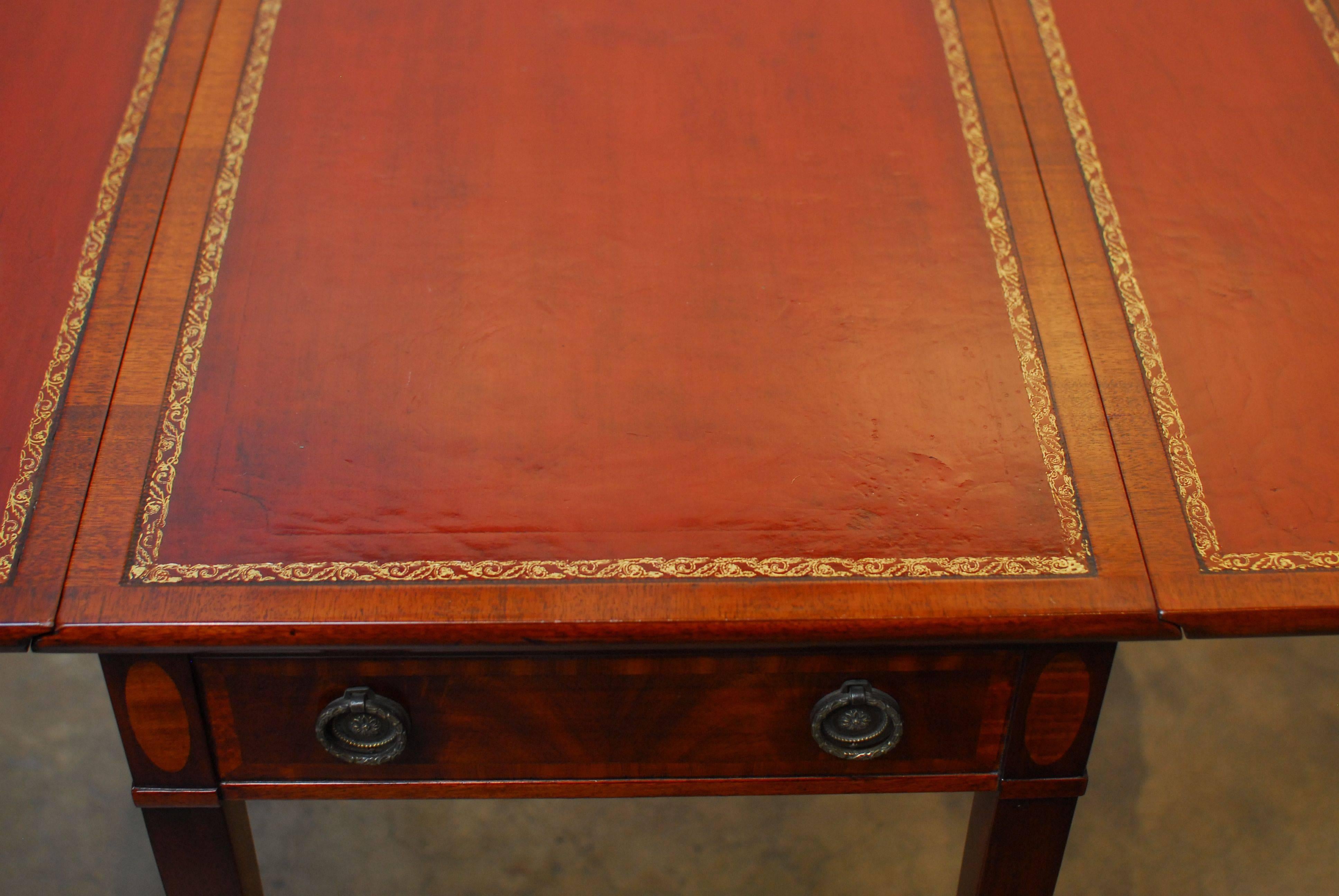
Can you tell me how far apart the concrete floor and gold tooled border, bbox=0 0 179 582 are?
3.65 ft

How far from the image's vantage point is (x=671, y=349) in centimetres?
132

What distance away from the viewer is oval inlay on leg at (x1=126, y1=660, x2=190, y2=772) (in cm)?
121

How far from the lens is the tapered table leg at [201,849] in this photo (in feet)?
4.25

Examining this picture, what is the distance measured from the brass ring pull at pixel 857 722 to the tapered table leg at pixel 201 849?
69 centimetres

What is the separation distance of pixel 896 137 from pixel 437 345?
68 cm

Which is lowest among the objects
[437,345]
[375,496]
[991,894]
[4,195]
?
[991,894]

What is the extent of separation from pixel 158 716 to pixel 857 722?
30.0 inches

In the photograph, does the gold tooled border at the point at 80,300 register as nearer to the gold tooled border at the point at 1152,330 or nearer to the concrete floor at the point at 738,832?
the concrete floor at the point at 738,832

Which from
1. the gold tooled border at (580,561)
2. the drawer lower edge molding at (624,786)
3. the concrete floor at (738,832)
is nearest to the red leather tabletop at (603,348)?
the gold tooled border at (580,561)

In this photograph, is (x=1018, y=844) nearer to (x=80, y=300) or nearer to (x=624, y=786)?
(x=624, y=786)

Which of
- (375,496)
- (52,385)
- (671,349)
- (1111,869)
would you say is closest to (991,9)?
(671,349)

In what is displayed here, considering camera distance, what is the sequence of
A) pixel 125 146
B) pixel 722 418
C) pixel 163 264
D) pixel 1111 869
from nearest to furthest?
pixel 722 418
pixel 163 264
pixel 125 146
pixel 1111 869

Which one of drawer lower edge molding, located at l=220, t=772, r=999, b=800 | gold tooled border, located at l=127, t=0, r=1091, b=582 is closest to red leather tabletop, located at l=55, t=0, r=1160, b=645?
gold tooled border, located at l=127, t=0, r=1091, b=582

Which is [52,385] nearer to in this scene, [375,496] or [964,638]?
[375,496]
